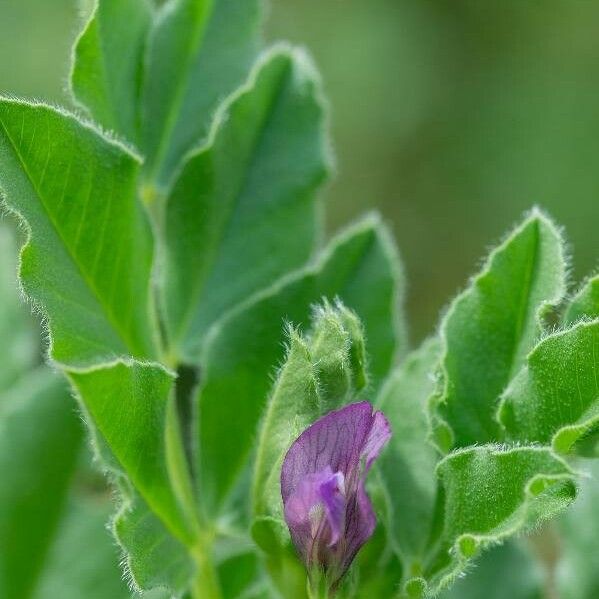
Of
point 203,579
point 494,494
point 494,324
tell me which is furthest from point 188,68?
point 494,494

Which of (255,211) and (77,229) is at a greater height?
(77,229)

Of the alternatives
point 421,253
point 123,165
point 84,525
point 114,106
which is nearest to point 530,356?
point 123,165

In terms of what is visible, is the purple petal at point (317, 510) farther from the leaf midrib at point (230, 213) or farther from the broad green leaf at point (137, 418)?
the leaf midrib at point (230, 213)

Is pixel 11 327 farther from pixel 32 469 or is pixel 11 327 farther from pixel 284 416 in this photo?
pixel 284 416

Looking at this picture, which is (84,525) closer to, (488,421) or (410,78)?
(488,421)

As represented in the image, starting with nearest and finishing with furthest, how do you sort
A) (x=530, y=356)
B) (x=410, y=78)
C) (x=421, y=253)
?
1. (x=530, y=356)
2. (x=421, y=253)
3. (x=410, y=78)

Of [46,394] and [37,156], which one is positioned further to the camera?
[46,394]

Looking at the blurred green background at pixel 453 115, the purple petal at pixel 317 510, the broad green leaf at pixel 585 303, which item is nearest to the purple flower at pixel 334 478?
the purple petal at pixel 317 510
